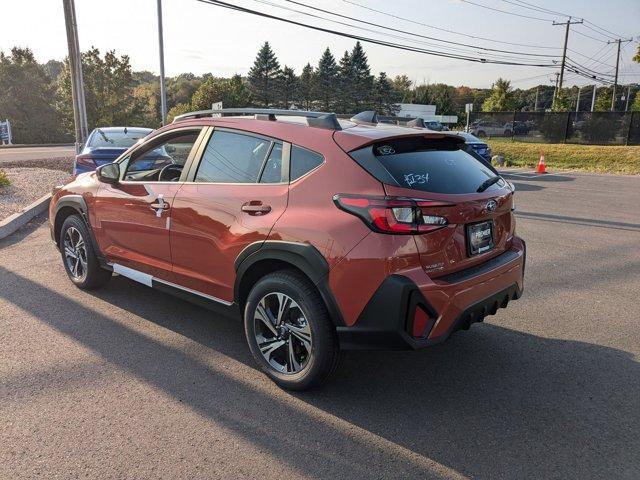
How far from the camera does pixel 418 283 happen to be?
2.88 meters

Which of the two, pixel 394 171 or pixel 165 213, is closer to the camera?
pixel 394 171

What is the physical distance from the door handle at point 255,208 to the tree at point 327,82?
78.2m

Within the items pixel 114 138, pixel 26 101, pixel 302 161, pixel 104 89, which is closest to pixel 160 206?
pixel 302 161

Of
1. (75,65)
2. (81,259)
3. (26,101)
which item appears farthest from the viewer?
(26,101)

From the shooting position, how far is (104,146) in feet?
33.4

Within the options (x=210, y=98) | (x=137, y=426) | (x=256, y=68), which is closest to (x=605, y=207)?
(x=137, y=426)

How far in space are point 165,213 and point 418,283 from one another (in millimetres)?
2189

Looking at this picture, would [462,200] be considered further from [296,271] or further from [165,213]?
[165,213]

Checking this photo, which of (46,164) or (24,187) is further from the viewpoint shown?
(46,164)

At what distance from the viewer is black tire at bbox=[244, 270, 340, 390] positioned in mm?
3152

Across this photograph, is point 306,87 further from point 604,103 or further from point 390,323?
point 390,323

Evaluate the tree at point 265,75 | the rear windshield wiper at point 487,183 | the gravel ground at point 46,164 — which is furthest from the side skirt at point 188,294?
the tree at point 265,75

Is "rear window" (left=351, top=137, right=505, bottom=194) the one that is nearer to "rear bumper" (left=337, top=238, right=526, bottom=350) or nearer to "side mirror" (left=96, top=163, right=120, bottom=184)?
"rear bumper" (left=337, top=238, right=526, bottom=350)

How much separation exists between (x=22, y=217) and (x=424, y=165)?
24.8ft
